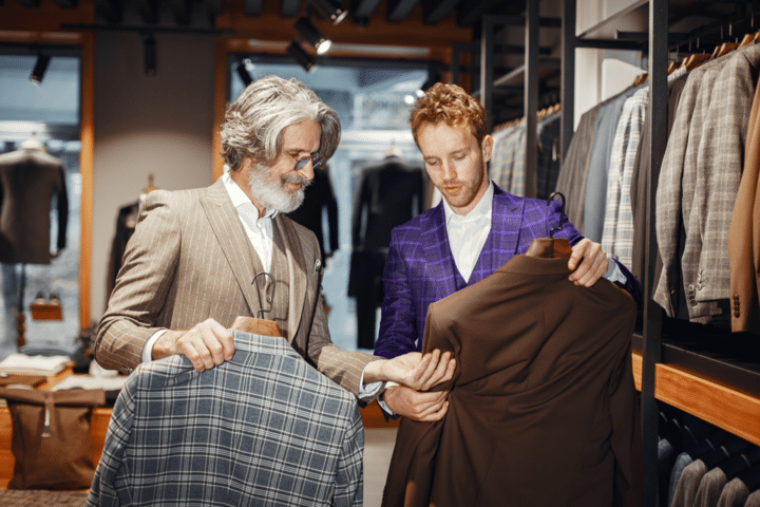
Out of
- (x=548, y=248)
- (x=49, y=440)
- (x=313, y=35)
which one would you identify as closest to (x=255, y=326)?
(x=548, y=248)

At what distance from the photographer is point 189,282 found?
4.53ft

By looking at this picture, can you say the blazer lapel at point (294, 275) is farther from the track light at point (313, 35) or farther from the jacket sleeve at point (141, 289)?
the track light at point (313, 35)

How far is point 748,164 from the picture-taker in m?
1.71

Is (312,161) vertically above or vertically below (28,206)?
below

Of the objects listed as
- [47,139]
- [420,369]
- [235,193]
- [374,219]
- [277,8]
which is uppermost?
[277,8]

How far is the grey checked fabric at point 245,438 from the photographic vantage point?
1188mm

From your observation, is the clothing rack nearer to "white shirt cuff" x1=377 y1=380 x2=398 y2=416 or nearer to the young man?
the young man

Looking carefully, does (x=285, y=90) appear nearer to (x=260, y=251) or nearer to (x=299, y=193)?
(x=299, y=193)

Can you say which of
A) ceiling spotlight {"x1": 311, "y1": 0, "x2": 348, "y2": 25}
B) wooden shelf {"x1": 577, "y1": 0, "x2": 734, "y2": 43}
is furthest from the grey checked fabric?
ceiling spotlight {"x1": 311, "y1": 0, "x2": 348, "y2": 25}

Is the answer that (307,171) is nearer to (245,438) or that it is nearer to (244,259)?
(244,259)

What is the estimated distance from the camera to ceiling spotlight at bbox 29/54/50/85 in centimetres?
495

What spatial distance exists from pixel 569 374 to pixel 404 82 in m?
4.96

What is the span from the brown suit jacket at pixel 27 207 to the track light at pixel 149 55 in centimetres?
113

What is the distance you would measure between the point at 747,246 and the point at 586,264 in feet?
2.23
